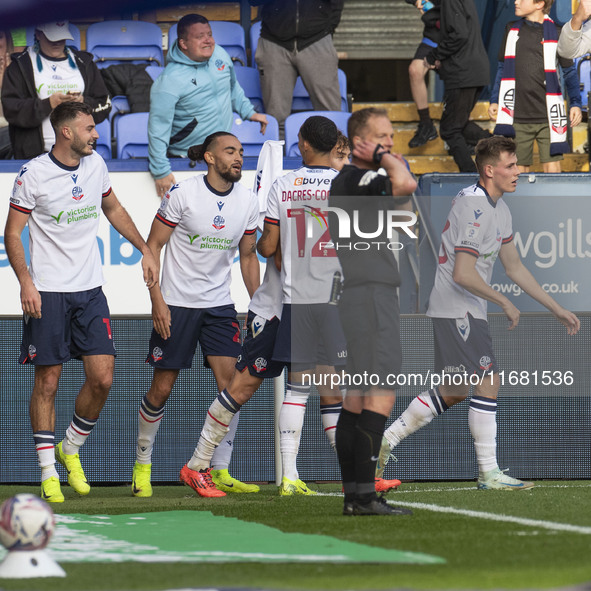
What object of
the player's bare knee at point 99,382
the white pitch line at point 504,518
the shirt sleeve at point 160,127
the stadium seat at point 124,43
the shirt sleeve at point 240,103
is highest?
the stadium seat at point 124,43

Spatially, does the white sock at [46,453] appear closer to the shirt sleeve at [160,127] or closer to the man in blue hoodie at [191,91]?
the shirt sleeve at [160,127]

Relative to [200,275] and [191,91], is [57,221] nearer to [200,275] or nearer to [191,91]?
[200,275]

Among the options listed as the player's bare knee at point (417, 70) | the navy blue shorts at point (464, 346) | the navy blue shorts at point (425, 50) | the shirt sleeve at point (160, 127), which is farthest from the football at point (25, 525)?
the navy blue shorts at point (425, 50)

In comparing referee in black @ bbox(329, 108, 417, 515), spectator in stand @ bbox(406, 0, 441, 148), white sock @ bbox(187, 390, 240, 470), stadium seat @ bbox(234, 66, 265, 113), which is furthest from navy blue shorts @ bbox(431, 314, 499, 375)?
stadium seat @ bbox(234, 66, 265, 113)

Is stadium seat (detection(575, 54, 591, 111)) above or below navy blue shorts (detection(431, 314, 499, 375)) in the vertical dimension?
above

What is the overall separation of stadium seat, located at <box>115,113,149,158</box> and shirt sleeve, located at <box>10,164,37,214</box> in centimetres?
322

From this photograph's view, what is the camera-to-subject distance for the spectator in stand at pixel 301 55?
9758 mm

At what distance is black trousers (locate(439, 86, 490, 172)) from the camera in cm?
944

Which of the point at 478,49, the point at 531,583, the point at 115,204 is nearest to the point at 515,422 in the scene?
the point at 115,204

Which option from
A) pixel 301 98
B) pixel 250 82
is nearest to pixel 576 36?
pixel 301 98

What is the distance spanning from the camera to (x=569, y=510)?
16.5ft

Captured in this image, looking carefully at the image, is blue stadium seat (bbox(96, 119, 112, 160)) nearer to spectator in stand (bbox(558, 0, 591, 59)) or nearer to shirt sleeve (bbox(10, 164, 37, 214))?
shirt sleeve (bbox(10, 164, 37, 214))

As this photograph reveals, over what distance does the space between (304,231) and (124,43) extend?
5874mm

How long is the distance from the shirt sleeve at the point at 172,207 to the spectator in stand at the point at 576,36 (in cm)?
436
